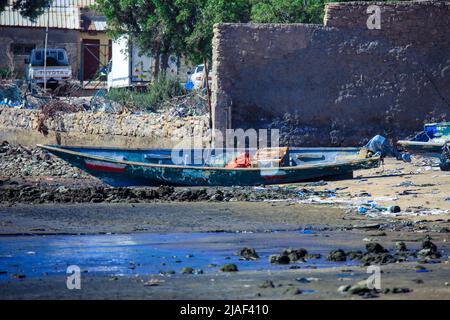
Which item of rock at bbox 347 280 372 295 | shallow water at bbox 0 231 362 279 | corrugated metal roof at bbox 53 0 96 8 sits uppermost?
corrugated metal roof at bbox 53 0 96 8

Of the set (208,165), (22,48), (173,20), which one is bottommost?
(208,165)

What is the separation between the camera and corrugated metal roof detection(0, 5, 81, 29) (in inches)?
1818

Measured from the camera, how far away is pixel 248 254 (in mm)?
11812

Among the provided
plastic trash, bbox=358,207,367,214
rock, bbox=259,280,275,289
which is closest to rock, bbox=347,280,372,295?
rock, bbox=259,280,275,289

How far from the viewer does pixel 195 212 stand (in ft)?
54.4

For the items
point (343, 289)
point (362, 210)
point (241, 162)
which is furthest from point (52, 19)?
point (343, 289)

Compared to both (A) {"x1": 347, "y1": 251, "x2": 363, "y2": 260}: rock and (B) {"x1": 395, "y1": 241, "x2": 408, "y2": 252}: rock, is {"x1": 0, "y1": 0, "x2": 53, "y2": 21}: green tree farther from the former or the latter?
(A) {"x1": 347, "y1": 251, "x2": 363, "y2": 260}: rock

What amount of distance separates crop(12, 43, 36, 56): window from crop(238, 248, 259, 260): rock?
117ft

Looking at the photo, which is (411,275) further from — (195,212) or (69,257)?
(195,212)

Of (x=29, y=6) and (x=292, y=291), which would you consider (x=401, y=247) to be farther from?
(x=29, y=6)

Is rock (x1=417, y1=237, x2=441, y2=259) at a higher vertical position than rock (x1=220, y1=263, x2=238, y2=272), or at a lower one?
higher

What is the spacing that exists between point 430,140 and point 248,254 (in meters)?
10.2

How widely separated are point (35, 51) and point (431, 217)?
2805 cm

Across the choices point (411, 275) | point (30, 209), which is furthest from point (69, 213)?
point (411, 275)
